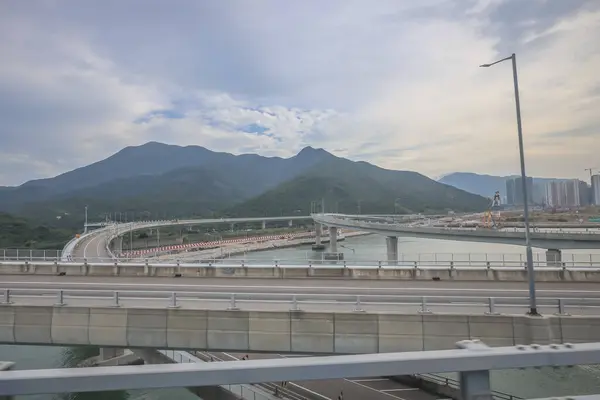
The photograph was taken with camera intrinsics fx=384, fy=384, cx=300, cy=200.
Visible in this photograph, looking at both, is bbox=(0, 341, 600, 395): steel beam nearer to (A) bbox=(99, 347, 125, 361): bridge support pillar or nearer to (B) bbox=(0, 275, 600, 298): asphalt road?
(B) bbox=(0, 275, 600, 298): asphalt road

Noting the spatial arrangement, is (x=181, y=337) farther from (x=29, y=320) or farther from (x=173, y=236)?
(x=173, y=236)

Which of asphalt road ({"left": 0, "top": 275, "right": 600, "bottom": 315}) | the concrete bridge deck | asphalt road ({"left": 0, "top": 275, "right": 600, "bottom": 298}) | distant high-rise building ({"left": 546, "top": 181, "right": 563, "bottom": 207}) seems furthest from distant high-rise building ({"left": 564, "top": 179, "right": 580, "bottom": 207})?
asphalt road ({"left": 0, "top": 275, "right": 600, "bottom": 315})

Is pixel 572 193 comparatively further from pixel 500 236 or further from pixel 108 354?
pixel 108 354

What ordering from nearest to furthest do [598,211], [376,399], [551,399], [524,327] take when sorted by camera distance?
[551,399] < [524,327] < [376,399] < [598,211]

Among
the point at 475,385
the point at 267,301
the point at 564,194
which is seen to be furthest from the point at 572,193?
the point at 475,385

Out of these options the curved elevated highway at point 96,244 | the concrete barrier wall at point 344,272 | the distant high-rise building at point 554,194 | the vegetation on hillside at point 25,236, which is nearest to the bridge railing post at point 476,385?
the concrete barrier wall at point 344,272

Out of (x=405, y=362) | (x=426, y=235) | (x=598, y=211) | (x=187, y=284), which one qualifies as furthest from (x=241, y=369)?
(x=598, y=211)
